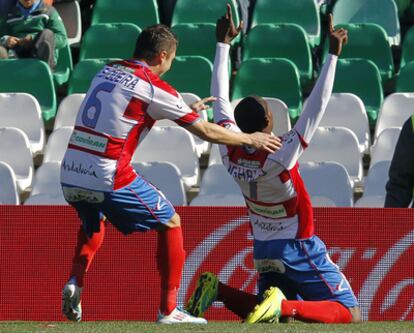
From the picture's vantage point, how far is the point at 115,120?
682 centimetres

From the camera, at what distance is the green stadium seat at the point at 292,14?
13359mm

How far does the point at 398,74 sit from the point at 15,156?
12.9 ft

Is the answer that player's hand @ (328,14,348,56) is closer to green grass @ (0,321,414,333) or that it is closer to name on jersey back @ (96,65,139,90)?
name on jersey back @ (96,65,139,90)

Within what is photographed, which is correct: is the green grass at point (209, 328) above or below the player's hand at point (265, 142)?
below

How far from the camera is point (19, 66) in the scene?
504 inches

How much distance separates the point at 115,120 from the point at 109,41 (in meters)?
6.64

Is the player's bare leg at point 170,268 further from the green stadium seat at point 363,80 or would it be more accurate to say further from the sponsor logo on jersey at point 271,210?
the green stadium seat at point 363,80

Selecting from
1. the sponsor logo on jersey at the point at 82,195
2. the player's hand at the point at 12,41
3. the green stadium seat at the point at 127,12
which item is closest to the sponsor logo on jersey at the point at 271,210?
the sponsor logo on jersey at the point at 82,195

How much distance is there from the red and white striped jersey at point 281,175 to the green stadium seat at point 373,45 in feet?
18.8

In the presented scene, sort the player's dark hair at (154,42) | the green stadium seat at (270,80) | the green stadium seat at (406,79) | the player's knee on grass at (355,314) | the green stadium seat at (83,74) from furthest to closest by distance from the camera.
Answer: the green stadium seat at (83,74) < the green stadium seat at (270,80) < the green stadium seat at (406,79) < the player's knee on grass at (355,314) < the player's dark hair at (154,42)

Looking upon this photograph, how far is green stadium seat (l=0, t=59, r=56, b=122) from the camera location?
12656mm

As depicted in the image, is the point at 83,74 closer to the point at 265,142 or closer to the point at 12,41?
the point at 12,41

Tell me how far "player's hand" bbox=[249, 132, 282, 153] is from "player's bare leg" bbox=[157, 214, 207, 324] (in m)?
0.78

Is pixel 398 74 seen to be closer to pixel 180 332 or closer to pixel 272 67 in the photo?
pixel 272 67
